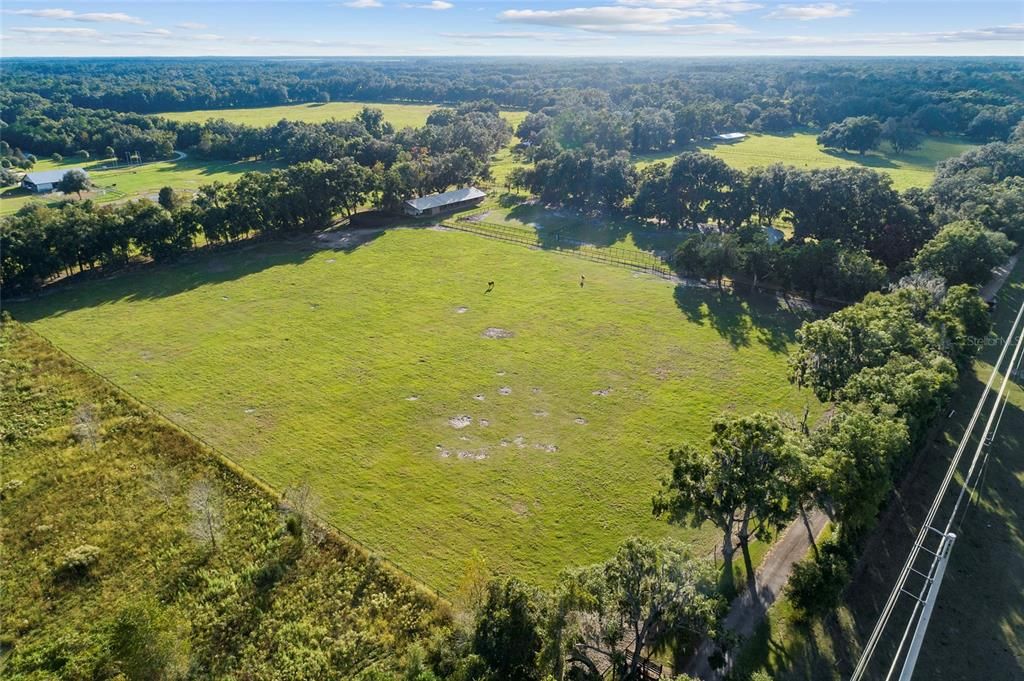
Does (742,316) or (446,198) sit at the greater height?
(446,198)

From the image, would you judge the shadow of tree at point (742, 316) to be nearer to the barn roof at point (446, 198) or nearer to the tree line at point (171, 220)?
the barn roof at point (446, 198)

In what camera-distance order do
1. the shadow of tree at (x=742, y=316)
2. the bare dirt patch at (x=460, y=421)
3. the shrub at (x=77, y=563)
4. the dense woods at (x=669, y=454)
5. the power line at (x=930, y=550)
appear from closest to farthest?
the power line at (x=930, y=550) → the dense woods at (x=669, y=454) → the shrub at (x=77, y=563) → the bare dirt patch at (x=460, y=421) → the shadow of tree at (x=742, y=316)

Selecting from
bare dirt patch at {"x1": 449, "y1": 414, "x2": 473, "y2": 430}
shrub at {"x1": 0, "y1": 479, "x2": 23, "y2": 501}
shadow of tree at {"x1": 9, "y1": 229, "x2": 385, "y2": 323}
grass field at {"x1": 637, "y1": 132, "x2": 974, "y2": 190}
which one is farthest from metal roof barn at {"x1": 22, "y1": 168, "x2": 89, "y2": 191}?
grass field at {"x1": 637, "y1": 132, "x2": 974, "y2": 190}

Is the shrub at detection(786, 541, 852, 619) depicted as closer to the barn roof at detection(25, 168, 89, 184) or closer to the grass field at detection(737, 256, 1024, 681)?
the grass field at detection(737, 256, 1024, 681)

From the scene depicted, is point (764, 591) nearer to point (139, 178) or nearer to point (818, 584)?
point (818, 584)

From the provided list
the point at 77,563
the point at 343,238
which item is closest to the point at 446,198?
the point at 343,238

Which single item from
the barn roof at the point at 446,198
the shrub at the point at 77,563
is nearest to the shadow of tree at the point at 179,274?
the barn roof at the point at 446,198

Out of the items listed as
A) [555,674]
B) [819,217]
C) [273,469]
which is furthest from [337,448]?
[819,217]
